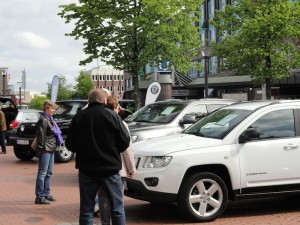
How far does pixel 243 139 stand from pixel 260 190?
Result: 75 centimetres

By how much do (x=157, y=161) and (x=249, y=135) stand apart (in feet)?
4.36

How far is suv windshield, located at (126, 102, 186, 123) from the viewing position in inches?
406

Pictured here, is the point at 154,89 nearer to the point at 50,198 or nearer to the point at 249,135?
the point at 50,198

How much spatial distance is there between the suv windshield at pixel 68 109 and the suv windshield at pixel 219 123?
7748 millimetres

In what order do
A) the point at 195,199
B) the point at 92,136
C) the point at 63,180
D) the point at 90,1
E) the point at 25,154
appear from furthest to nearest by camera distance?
the point at 90,1 → the point at 25,154 → the point at 63,180 → the point at 195,199 → the point at 92,136

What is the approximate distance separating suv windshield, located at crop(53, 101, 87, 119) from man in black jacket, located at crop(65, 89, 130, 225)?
10.1 meters

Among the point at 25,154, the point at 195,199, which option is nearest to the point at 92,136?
the point at 195,199

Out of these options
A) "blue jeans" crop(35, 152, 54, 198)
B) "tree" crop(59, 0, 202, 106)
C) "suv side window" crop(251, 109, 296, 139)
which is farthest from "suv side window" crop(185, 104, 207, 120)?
"tree" crop(59, 0, 202, 106)

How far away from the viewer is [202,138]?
273 inches

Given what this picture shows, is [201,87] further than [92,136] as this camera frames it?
Yes

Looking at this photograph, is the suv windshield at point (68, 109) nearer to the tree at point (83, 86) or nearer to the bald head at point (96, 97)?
the bald head at point (96, 97)

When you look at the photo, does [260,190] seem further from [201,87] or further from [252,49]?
[201,87]

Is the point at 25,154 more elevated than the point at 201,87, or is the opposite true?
the point at 201,87

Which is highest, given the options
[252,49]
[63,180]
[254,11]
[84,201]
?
[254,11]
